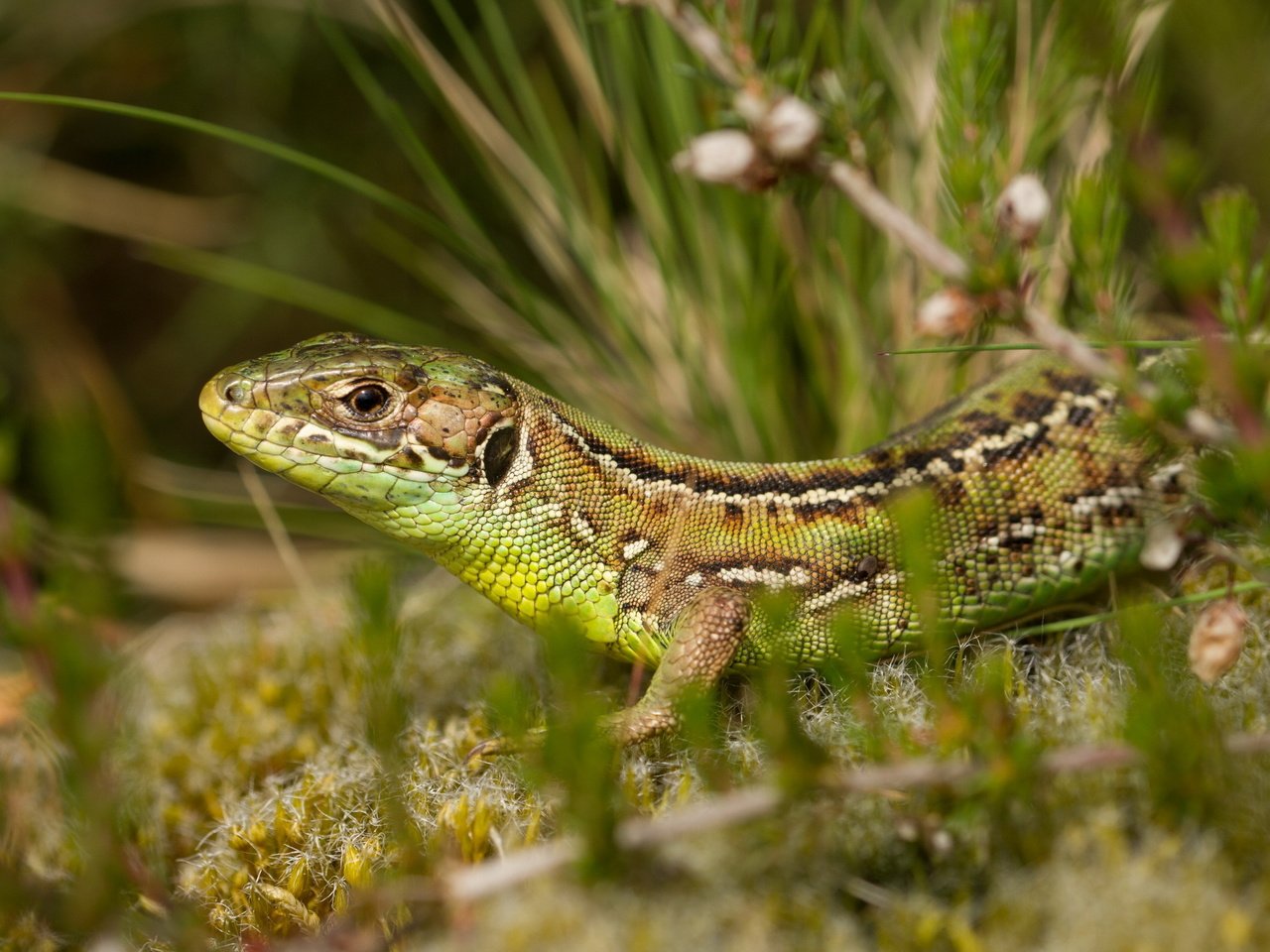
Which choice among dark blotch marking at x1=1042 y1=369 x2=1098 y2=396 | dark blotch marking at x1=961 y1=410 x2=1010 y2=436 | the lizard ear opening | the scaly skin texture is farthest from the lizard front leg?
dark blotch marking at x1=1042 y1=369 x2=1098 y2=396

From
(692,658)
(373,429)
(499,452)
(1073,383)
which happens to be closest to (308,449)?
(373,429)

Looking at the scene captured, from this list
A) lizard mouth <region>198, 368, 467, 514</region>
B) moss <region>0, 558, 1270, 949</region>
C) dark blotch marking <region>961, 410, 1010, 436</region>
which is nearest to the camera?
moss <region>0, 558, 1270, 949</region>

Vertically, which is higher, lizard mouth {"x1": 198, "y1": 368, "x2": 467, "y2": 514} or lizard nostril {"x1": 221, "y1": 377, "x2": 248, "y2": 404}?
lizard nostril {"x1": 221, "y1": 377, "x2": 248, "y2": 404}

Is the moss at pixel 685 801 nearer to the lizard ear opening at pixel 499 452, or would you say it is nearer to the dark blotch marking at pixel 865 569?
the dark blotch marking at pixel 865 569

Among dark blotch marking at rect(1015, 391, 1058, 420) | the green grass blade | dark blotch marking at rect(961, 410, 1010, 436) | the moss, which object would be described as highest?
the green grass blade

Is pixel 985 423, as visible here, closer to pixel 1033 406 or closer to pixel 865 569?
pixel 1033 406

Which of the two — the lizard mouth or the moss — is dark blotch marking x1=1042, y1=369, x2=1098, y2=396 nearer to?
the moss

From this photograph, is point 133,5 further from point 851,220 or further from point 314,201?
point 851,220
